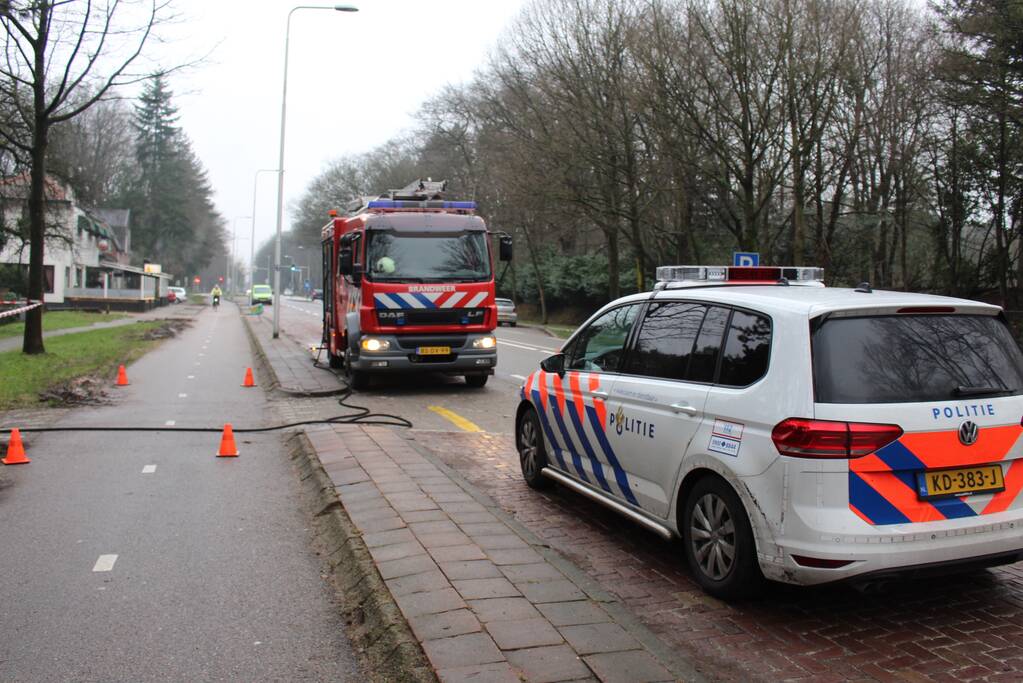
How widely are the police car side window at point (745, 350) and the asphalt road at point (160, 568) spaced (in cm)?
234

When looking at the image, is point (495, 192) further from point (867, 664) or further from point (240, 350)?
point (867, 664)

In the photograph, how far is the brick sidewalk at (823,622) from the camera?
3695 mm

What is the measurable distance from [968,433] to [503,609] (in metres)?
2.35

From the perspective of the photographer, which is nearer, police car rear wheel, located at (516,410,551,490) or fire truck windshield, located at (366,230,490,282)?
police car rear wheel, located at (516,410,551,490)

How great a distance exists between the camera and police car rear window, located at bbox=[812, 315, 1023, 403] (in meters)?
4.05

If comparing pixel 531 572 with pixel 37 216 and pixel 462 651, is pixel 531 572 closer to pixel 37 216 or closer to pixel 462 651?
pixel 462 651

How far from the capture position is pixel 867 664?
12.2ft

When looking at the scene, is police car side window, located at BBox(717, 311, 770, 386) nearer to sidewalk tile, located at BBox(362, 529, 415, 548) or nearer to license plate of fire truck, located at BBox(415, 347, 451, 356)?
sidewalk tile, located at BBox(362, 529, 415, 548)

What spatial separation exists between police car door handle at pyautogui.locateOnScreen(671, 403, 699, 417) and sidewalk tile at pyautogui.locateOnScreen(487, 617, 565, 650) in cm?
140

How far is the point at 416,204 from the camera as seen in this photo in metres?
14.2

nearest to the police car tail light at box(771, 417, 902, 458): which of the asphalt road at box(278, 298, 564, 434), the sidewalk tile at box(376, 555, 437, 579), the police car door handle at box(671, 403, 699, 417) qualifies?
the police car door handle at box(671, 403, 699, 417)

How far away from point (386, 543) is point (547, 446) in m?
1.85

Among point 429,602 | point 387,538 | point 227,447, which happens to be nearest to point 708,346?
point 429,602

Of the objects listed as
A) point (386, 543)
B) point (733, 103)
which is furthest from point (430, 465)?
point (733, 103)
